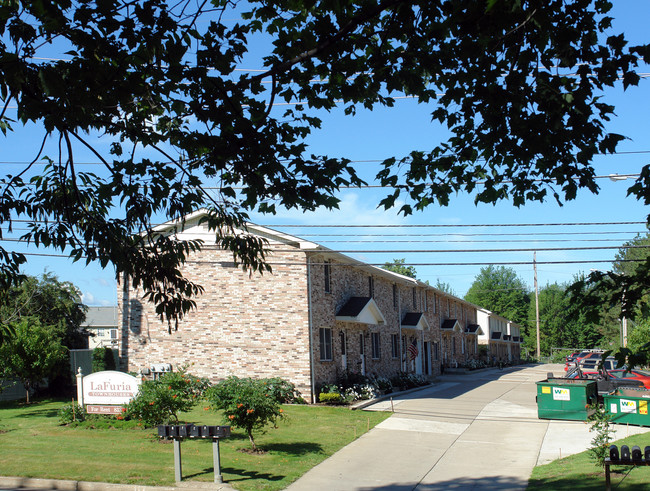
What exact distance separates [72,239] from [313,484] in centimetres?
699

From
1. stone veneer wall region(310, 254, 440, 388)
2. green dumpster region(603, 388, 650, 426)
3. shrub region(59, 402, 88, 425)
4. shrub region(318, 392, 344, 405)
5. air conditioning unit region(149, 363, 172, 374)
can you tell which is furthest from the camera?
stone veneer wall region(310, 254, 440, 388)

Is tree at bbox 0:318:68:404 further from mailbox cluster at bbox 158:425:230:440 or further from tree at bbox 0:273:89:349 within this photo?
mailbox cluster at bbox 158:425:230:440

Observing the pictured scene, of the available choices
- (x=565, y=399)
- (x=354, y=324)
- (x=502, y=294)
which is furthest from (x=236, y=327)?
(x=502, y=294)

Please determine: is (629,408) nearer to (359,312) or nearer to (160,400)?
(359,312)

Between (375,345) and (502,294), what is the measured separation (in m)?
86.6

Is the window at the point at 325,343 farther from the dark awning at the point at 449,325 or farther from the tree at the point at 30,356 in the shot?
the dark awning at the point at 449,325

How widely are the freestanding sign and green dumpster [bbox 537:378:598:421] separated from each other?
12.8m

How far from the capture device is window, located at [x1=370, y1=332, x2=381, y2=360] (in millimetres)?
30406

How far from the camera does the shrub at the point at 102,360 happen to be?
91.6ft

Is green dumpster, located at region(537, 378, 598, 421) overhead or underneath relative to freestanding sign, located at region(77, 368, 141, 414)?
underneath

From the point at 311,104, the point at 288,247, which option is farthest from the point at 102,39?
the point at 288,247

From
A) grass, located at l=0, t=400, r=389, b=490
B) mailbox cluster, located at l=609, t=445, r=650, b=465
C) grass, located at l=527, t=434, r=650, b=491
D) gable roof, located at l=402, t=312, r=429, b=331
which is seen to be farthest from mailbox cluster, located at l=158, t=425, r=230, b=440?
gable roof, located at l=402, t=312, r=429, b=331

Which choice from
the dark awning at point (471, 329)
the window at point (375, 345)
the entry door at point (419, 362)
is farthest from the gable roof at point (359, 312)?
the dark awning at point (471, 329)

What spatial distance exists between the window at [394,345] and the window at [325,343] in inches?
324
